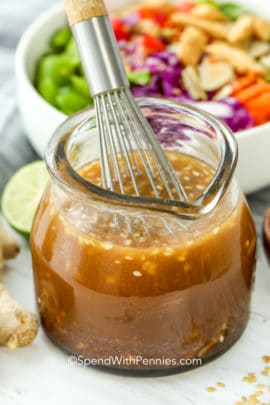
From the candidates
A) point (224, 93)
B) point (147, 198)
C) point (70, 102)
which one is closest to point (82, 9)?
point (147, 198)

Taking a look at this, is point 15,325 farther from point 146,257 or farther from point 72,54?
point 72,54

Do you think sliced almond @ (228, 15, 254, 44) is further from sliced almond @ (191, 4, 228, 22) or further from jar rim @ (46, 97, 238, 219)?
jar rim @ (46, 97, 238, 219)

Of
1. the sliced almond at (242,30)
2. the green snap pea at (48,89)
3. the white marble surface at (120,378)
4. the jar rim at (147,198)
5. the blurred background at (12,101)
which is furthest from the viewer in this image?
the sliced almond at (242,30)

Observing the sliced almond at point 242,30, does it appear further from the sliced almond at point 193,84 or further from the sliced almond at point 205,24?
the sliced almond at point 193,84

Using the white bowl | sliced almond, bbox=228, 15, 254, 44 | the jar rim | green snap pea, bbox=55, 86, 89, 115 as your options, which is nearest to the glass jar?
the jar rim

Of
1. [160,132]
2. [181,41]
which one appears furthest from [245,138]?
[181,41]

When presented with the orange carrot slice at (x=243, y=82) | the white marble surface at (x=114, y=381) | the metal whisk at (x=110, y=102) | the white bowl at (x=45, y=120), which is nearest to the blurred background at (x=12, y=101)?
the white bowl at (x=45, y=120)
